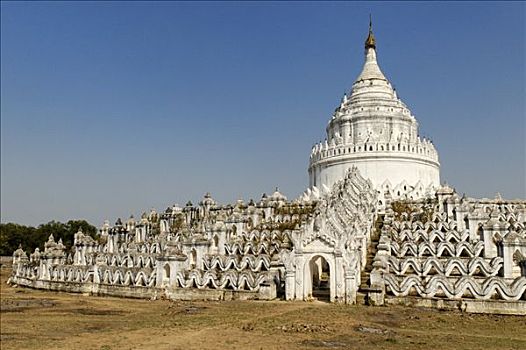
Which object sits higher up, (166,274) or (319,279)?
(166,274)

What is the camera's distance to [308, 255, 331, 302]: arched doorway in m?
26.2

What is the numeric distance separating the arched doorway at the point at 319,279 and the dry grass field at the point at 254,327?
1987mm

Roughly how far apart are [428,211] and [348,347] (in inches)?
1242

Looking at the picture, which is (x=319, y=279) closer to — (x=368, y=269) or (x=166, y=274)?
(x=368, y=269)

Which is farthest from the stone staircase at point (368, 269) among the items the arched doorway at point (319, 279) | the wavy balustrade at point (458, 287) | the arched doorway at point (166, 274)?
the arched doorway at point (166, 274)

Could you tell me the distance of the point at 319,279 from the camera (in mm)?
30516

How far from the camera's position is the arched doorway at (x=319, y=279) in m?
26.2

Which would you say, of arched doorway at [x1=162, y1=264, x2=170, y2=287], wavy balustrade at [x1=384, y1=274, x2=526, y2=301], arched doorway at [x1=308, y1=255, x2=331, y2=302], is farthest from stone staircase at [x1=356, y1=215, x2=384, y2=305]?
arched doorway at [x1=162, y1=264, x2=170, y2=287]

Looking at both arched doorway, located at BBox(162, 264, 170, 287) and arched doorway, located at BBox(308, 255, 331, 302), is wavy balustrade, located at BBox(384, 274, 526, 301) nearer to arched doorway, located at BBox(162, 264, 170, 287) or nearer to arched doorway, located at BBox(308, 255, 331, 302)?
arched doorway, located at BBox(308, 255, 331, 302)

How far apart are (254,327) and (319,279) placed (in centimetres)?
1241

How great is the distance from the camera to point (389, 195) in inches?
2029

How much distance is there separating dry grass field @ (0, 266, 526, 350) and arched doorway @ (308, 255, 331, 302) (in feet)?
6.52

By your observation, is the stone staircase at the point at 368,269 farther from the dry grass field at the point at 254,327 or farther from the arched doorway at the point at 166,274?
the arched doorway at the point at 166,274

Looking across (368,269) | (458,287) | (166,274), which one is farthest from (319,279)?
(458,287)
